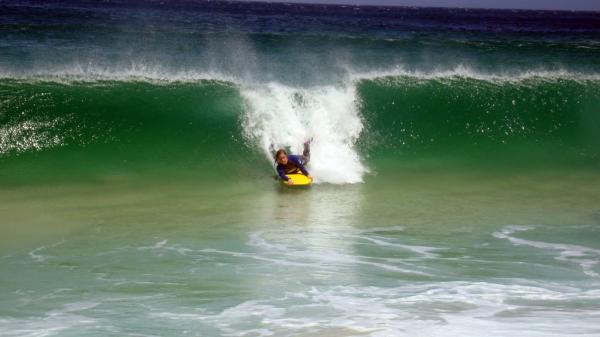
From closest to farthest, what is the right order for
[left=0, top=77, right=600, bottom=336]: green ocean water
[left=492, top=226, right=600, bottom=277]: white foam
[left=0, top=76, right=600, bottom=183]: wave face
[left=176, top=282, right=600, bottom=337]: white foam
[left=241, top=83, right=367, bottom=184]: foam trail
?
[left=176, top=282, right=600, bottom=337]: white foam, [left=0, top=77, right=600, bottom=336]: green ocean water, [left=492, top=226, right=600, bottom=277]: white foam, [left=241, top=83, right=367, bottom=184]: foam trail, [left=0, top=76, right=600, bottom=183]: wave face

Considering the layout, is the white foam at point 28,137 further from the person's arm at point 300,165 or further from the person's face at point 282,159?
the person's arm at point 300,165

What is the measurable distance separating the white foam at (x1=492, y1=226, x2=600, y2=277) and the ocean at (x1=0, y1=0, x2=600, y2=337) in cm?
3

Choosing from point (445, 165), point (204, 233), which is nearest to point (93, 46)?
point (445, 165)

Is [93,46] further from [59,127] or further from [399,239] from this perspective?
[399,239]

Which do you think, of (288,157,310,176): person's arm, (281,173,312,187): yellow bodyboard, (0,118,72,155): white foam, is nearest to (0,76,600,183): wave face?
(0,118,72,155): white foam

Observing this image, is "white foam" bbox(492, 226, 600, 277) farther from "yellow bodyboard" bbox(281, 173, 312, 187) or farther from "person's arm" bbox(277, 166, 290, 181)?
"person's arm" bbox(277, 166, 290, 181)

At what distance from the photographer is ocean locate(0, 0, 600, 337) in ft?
21.4

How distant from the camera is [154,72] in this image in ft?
53.9

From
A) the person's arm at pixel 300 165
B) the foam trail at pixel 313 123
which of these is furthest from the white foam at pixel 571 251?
the foam trail at pixel 313 123

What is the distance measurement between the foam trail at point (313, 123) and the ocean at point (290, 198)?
0.04 m

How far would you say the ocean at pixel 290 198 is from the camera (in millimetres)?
6535

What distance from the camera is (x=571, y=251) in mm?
8469

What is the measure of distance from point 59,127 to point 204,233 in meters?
5.75

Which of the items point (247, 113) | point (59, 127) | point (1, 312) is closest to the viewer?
point (1, 312)
